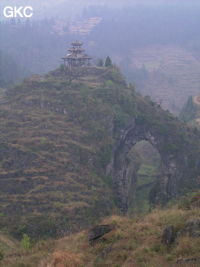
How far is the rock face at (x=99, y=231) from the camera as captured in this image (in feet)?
56.7

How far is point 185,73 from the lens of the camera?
148m

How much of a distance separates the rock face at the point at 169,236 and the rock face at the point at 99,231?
323 centimetres

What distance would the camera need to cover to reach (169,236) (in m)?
14.8

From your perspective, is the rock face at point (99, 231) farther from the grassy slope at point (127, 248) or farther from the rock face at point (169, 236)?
the rock face at point (169, 236)

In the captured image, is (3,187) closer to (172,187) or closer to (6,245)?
(6,245)

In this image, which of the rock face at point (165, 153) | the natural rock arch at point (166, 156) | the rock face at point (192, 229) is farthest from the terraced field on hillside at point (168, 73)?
the rock face at point (192, 229)

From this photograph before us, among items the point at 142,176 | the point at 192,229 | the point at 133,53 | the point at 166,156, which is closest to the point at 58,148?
the point at 166,156

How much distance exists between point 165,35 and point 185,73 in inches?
2028

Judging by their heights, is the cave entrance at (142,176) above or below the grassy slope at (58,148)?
below

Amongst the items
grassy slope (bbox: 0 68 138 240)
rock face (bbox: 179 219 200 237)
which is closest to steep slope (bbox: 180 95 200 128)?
grassy slope (bbox: 0 68 138 240)

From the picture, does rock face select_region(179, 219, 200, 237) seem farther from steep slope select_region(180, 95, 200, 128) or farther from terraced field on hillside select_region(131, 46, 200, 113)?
terraced field on hillside select_region(131, 46, 200, 113)

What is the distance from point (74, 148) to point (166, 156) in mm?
14703

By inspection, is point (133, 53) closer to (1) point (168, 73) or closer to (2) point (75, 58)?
(1) point (168, 73)

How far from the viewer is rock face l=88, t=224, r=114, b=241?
17281mm
